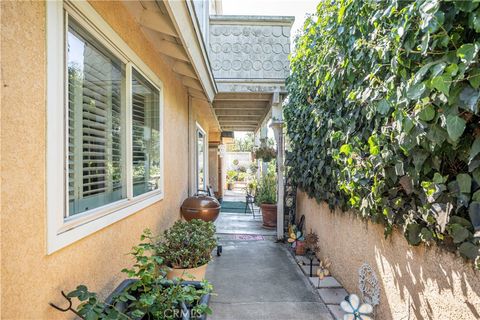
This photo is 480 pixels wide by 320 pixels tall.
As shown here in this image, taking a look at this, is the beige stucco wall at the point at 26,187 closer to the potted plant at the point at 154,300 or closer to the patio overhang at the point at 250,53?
the potted plant at the point at 154,300

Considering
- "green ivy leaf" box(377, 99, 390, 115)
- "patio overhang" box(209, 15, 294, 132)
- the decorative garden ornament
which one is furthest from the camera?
"patio overhang" box(209, 15, 294, 132)

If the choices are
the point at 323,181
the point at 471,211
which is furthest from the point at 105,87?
the point at 323,181

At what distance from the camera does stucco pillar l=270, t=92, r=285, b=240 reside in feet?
17.1

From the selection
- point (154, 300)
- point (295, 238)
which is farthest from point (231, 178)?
point (154, 300)

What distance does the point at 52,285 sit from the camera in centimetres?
134

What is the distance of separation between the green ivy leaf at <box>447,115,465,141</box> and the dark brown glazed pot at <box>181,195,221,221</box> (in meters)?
3.24

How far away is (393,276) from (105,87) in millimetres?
2583

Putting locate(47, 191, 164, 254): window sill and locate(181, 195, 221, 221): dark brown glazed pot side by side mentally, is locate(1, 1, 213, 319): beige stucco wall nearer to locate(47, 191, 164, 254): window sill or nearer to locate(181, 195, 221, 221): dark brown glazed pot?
locate(47, 191, 164, 254): window sill

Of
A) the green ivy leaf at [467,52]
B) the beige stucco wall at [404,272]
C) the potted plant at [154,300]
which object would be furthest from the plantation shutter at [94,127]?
the beige stucco wall at [404,272]

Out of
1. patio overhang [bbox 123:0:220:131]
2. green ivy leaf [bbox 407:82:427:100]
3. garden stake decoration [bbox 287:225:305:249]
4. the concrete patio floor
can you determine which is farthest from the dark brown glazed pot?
green ivy leaf [bbox 407:82:427:100]

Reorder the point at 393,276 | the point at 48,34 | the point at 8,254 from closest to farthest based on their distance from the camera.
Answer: the point at 8,254, the point at 48,34, the point at 393,276

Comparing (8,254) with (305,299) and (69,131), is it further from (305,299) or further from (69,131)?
(305,299)

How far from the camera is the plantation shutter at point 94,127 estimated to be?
1.61 metres

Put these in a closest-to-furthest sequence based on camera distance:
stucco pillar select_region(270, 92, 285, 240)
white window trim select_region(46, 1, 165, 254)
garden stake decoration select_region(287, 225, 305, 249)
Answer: white window trim select_region(46, 1, 165, 254) < garden stake decoration select_region(287, 225, 305, 249) < stucco pillar select_region(270, 92, 285, 240)
